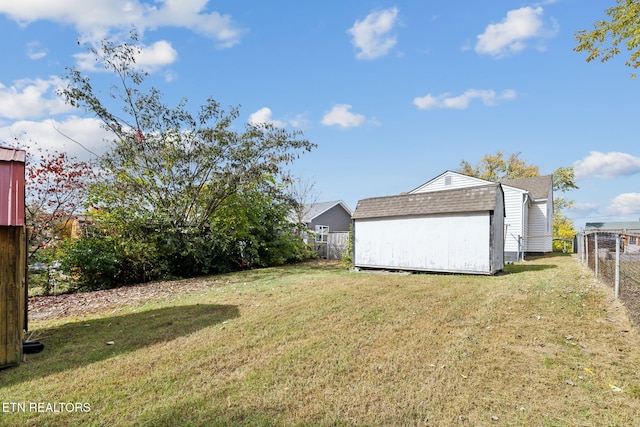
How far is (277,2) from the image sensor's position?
361 inches

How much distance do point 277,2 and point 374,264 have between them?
893cm

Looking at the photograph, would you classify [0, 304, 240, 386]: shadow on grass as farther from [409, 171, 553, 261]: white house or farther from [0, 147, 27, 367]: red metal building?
[409, 171, 553, 261]: white house

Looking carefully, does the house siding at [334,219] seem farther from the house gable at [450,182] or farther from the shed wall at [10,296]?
the shed wall at [10,296]

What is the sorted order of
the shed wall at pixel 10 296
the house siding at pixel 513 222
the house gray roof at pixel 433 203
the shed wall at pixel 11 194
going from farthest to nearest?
1. the house siding at pixel 513 222
2. the house gray roof at pixel 433 203
3. the shed wall at pixel 10 296
4. the shed wall at pixel 11 194

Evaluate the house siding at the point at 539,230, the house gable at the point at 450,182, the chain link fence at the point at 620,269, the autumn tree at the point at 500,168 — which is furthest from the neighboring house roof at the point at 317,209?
the chain link fence at the point at 620,269

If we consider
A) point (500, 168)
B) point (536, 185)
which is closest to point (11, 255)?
point (536, 185)

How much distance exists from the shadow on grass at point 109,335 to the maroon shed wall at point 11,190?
1.69m

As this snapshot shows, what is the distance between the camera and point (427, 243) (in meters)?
11.0

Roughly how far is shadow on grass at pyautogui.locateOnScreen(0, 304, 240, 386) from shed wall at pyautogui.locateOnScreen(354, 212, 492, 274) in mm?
6820

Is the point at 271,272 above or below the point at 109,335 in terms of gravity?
below

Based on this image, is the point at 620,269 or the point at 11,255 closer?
the point at 11,255

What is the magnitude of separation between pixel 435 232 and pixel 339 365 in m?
8.06

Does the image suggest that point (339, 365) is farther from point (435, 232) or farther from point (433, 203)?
point (433, 203)

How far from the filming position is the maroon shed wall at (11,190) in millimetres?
3699
